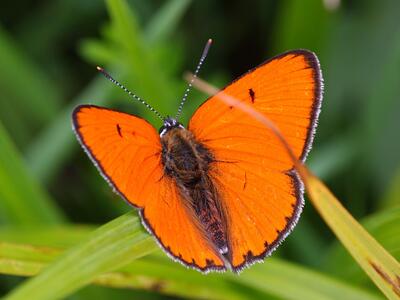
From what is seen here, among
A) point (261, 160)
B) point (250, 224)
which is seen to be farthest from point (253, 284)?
point (261, 160)

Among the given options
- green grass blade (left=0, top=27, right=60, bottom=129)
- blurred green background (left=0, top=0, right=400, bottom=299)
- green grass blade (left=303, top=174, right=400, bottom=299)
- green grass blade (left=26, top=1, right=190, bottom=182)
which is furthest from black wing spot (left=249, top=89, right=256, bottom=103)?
green grass blade (left=0, top=27, right=60, bottom=129)

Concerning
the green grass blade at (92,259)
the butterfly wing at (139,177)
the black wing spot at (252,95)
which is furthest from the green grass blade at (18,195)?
the black wing spot at (252,95)

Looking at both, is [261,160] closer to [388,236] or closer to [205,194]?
[205,194]

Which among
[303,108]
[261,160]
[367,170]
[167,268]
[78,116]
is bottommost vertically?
[367,170]

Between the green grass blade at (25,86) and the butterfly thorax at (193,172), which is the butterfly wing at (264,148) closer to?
the butterfly thorax at (193,172)

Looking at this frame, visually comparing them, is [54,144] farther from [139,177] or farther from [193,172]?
[139,177]

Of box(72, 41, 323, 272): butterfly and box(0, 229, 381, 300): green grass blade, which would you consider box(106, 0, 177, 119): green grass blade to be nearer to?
box(72, 41, 323, 272): butterfly
